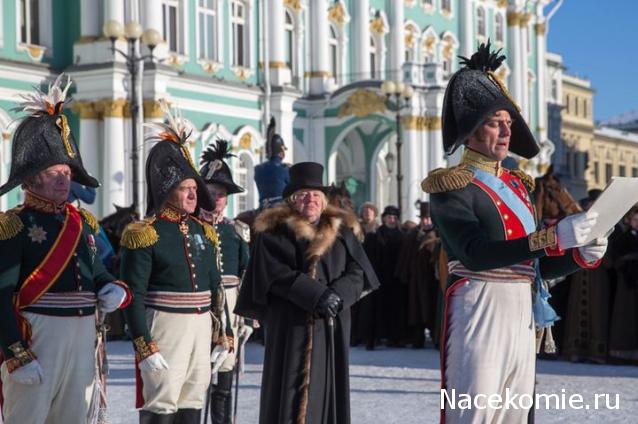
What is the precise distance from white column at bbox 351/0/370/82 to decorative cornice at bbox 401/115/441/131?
11.3ft

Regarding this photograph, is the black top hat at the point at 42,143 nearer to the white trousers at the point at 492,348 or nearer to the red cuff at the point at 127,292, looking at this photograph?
the red cuff at the point at 127,292

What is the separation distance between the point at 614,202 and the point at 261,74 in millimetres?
27734

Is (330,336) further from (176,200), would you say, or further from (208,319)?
(176,200)

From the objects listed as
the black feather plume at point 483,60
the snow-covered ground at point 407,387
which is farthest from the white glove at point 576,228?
the snow-covered ground at point 407,387

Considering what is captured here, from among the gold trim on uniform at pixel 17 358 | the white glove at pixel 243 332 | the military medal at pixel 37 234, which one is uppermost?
the military medal at pixel 37 234

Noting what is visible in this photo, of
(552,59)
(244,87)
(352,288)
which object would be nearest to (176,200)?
(352,288)

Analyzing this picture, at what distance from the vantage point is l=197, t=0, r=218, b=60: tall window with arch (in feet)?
100

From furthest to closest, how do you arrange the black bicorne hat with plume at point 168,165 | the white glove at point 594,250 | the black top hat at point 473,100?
the black bicorne hat with plume at point 168,165 < the black top hat at point 473,100 < the white glove at point 594,250

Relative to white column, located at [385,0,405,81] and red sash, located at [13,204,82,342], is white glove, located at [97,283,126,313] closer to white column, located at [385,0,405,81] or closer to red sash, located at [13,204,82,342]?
red sash, located at [13,204,82,342]

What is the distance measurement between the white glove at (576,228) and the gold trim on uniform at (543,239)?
0.03m

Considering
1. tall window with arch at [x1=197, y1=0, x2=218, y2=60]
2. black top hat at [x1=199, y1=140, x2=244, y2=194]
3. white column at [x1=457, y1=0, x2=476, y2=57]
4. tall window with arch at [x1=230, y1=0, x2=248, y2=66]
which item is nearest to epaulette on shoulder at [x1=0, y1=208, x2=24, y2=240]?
black top hat at [x1=199, y1=140, x2=244, y2=194]

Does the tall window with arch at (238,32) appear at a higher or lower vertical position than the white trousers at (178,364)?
higher

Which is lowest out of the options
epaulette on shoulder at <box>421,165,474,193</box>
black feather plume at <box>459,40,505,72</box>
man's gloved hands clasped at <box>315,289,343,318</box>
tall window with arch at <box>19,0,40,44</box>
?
man's gloved hands clasped at <box>315,289,343,318</box>

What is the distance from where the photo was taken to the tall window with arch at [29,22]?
2667 cm
